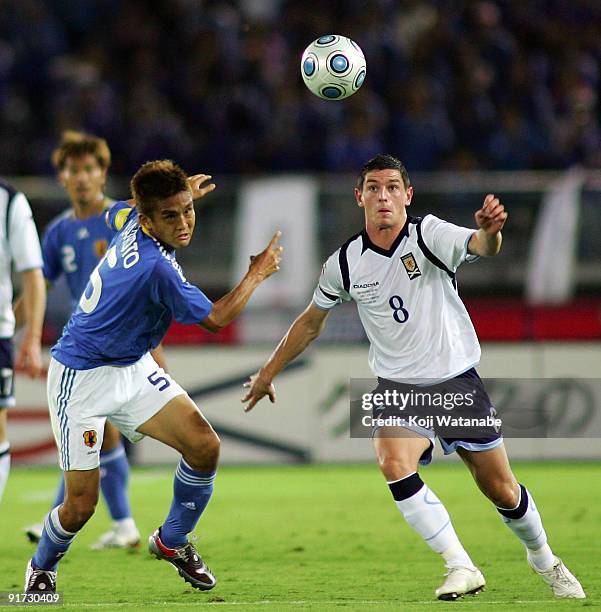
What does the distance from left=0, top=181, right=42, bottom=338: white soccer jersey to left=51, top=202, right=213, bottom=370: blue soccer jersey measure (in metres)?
1.07

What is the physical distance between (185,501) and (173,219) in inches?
56.6

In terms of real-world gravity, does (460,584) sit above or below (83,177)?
below

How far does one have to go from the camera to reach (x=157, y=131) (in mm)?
14211

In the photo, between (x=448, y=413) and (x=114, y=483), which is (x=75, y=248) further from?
(x=448, y=413)

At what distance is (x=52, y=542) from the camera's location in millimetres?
6102

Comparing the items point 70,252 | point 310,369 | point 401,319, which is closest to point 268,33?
point 310,369

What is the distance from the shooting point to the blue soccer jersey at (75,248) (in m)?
8.22

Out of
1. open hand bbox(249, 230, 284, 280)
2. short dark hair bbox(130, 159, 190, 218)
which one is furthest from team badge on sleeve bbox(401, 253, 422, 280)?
Answer: short dark hair bbox(130, 159, 190, 218)

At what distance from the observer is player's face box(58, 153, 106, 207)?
8120 mm

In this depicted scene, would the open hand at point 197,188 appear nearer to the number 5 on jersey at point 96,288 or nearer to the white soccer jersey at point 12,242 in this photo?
the number 5 on jersey at point 96,288

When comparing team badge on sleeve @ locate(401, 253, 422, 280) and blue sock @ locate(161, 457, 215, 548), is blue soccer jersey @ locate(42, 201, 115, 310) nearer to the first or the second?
blue sock @ locate(161, 457, 215, 548)

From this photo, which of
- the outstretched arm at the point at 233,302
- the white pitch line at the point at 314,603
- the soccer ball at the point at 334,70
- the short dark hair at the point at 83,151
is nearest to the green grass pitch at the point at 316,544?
the white pitch line at the point at 314,603

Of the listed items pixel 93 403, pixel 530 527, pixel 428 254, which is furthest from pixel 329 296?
pixel 530 527

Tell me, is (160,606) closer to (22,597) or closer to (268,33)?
(22,597)
